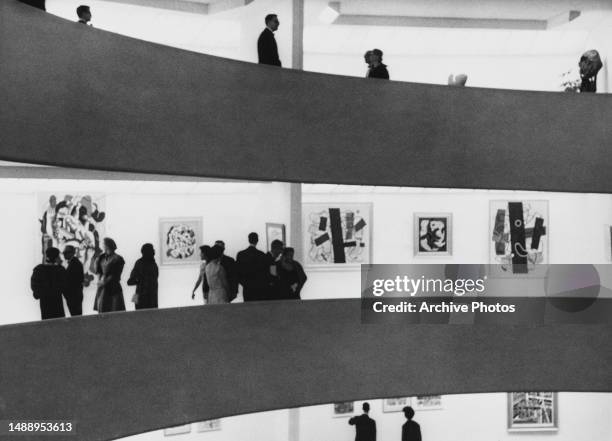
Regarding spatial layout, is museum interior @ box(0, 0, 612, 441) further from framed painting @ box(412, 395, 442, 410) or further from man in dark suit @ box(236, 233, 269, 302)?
man in dark suit @ box(236, 233, 269, 302)

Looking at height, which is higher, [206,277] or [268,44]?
[268,44]

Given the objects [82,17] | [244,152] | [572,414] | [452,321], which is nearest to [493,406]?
[572,414]

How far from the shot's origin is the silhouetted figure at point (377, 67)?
11945mm

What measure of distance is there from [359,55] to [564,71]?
4056mm

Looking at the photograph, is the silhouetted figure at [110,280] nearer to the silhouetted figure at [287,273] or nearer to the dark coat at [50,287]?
the dark coat at [50,287]

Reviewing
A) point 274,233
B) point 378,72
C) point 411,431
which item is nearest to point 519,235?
point 411,431

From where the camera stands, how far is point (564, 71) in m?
14.9

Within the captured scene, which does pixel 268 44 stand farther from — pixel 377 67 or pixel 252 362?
pixel 252 362

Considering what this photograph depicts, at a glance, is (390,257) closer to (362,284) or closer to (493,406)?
(362,284)

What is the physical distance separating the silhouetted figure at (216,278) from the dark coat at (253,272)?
10.7 inches

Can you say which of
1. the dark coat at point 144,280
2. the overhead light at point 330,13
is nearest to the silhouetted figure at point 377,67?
the overhead light at point 330,13

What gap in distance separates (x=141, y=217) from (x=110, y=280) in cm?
248

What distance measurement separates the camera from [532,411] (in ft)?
50.9

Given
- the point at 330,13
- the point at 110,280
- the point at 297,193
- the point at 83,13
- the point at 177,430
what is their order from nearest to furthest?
the point at 83,13, the point at 110,280, the point at 297,193, the point at 177,430, the point at 330,13
